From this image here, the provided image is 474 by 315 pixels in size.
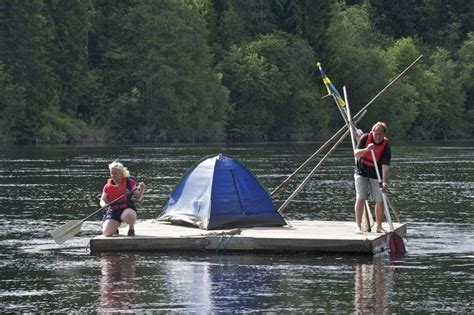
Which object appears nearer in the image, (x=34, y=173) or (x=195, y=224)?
(x=195, y=224)

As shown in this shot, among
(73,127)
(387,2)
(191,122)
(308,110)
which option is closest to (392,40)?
(387,2)

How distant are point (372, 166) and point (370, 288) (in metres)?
5.09

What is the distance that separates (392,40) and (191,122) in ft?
128

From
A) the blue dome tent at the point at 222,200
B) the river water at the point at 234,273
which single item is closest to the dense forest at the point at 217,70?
the river water at the point at 234,273

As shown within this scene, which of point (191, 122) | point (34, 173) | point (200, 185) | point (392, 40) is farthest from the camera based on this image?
point (392, 40)

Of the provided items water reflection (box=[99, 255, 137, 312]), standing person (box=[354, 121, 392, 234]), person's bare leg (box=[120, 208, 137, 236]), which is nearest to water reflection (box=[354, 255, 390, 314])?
standing person (box=[354, 121, 392, 234])

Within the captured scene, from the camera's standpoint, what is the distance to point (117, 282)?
19969mm

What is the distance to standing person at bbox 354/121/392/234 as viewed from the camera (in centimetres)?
2377

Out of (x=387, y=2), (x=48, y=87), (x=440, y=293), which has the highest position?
(x=387, y=2)

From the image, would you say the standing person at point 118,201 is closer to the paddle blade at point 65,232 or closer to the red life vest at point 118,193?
the red life vest at point 118,193

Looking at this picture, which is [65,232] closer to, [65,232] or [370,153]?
[65,232]

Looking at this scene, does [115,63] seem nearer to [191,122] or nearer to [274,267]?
[191,122]

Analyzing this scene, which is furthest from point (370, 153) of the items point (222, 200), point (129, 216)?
point (129, 216)

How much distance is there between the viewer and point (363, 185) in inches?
947
